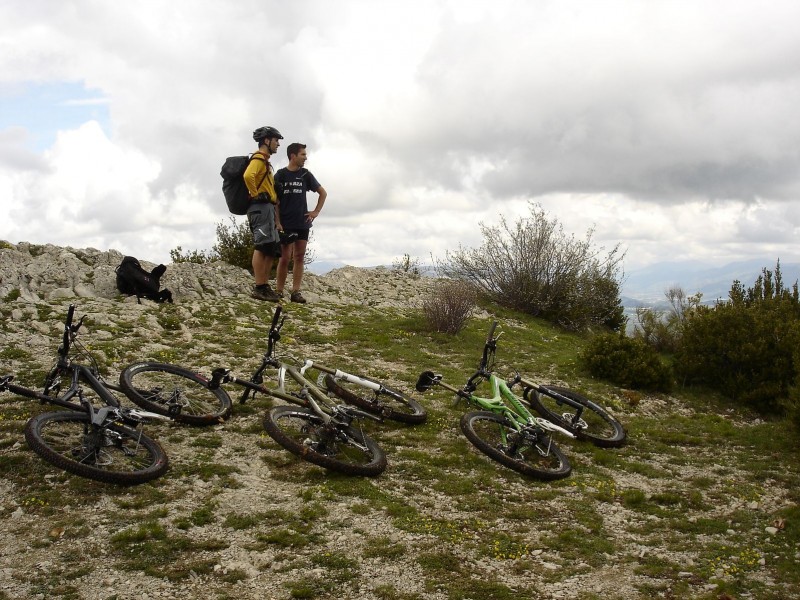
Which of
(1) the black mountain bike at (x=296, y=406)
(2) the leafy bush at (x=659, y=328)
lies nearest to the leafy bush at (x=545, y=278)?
(2) the leafy bush at (x=659, y=328)

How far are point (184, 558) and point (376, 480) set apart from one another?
2.09 m

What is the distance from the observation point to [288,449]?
6152mm

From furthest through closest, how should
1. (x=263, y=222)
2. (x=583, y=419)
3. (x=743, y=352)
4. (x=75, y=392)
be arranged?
(x=263, y=222) < (x=743, y=352) < (x=583, y=419) < (x=75, y=392)

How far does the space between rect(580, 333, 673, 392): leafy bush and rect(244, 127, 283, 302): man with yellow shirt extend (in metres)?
6.35

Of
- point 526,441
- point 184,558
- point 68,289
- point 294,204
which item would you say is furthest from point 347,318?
point 184,558

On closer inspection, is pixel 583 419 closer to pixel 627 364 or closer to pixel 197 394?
pixel 627 364

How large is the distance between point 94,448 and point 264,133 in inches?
295

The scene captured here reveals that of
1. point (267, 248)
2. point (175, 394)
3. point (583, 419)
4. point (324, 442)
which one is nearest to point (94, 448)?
point (175, 394)

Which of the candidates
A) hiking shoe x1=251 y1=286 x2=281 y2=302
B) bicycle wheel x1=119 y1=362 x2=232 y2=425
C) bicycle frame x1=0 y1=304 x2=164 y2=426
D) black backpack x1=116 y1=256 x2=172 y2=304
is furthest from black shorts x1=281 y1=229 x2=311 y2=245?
bicycle frame x1=0 y1=304 x2=164 y2=426

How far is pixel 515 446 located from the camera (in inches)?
278

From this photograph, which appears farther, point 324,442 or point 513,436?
point 513,436

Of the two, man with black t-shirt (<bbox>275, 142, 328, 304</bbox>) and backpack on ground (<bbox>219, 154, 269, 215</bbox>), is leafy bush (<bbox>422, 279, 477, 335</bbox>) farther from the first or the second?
backpack on ground (<bbox>219, 154, 269, 215</bbox>)

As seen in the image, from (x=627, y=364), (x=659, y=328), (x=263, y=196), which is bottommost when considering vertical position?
(x=627, y=364)

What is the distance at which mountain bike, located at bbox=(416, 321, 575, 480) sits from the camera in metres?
6.81
